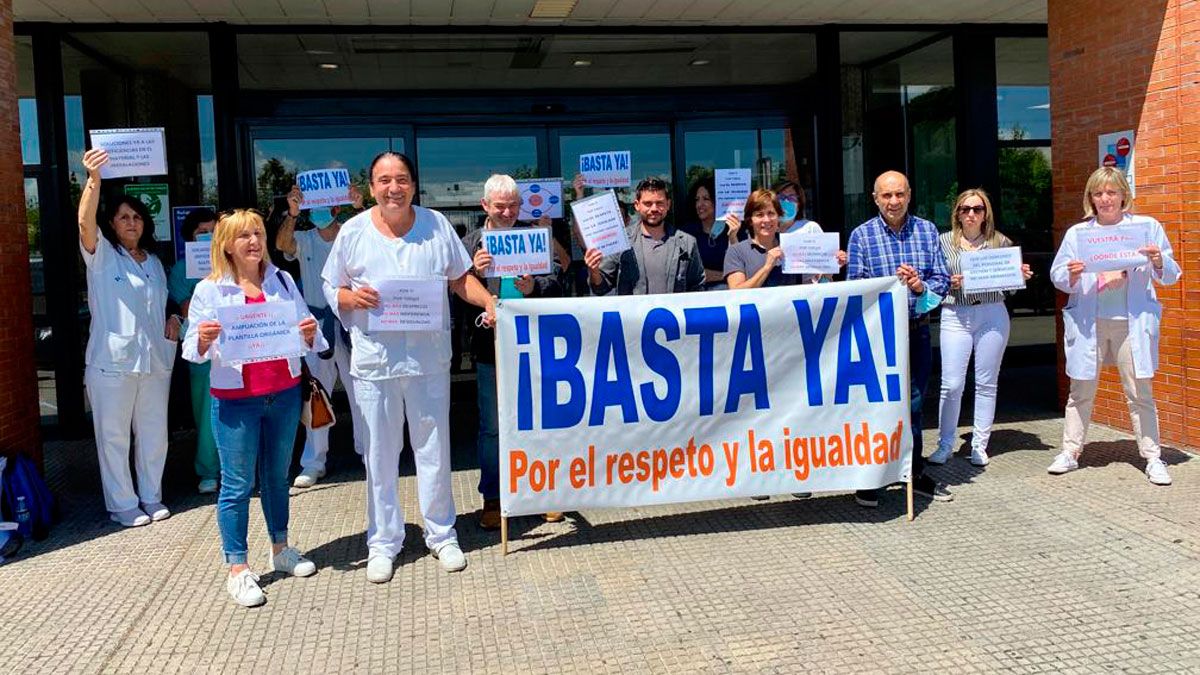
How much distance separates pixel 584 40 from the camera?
872cm

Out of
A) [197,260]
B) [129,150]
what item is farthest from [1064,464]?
[129,150]

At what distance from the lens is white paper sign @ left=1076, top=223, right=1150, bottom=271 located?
560 centimetres

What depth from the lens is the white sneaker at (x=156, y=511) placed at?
5.72 meters

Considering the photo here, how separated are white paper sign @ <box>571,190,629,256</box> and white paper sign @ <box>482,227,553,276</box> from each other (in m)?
0.22

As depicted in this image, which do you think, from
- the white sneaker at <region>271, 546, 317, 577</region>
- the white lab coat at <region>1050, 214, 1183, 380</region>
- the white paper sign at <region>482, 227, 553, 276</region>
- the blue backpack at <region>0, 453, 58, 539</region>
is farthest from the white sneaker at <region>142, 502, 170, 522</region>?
the white lab coat at <region>1050, 214, 1183, 380</region>

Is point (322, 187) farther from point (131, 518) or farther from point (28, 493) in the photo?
point (28, 493)

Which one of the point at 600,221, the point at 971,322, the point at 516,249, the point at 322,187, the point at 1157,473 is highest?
the point at 322,187

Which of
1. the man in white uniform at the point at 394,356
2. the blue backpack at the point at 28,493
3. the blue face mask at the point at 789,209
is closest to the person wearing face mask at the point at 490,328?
the man in white uniform at the point at 394,356

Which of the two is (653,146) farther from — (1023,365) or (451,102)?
(1023,365)

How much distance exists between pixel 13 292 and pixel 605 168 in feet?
12.7

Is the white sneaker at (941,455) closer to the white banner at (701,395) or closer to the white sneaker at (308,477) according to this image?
the white banner at (701,395)

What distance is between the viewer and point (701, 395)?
5035mm

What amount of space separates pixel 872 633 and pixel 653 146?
5926 mm

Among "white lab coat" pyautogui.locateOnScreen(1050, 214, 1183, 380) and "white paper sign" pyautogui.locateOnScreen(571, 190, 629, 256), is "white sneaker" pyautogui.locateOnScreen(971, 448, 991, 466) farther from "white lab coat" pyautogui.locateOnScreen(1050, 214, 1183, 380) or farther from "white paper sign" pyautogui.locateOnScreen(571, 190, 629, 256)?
"white paper sign" pyautogui.locateOnScreen(571, 190, 629, 256)
